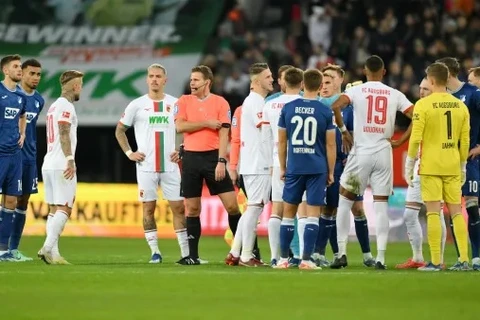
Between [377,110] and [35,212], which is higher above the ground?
[377,110]

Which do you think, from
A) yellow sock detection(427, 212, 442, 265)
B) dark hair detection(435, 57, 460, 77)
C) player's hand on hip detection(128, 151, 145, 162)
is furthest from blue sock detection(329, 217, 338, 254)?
player's hand on hip detection(128, 151, 145, 162)

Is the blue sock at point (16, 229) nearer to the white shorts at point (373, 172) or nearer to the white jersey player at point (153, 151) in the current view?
the white jersey player at point (153, 151)

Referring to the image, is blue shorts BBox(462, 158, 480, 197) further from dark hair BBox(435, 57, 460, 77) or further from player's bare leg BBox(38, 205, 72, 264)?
player's bare leg BBox(38, 205, 72, 264)

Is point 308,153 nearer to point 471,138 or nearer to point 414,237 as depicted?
point 414,237

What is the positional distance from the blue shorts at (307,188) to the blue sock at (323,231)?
3.93ft

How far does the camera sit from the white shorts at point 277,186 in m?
15.4

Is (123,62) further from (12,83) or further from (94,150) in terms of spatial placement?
(12,83)

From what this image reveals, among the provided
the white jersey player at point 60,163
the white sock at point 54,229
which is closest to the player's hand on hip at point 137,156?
the white jersey player at point 60,163

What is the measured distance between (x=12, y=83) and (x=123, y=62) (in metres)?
11.1

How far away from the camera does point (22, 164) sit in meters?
17.1

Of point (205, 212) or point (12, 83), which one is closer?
point (12, 83)

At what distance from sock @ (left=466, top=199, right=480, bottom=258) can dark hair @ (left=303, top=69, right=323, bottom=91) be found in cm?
240

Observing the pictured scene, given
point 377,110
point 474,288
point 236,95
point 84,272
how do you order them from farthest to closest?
point 236,95 < point 377,110 < point 84,272 < point 474,288

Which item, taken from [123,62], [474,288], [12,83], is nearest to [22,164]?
[12,83]
